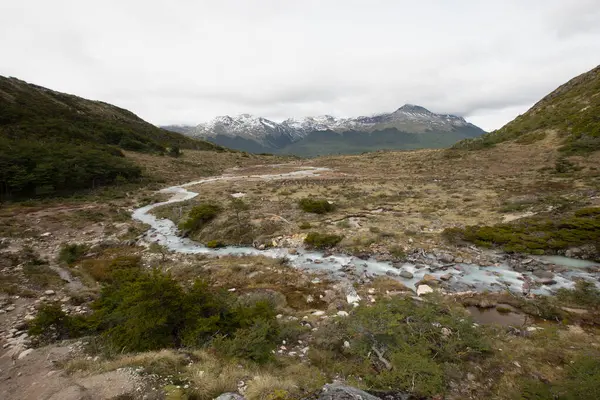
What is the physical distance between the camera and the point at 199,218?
78.6 feet

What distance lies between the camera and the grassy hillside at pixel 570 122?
4219 centimetres

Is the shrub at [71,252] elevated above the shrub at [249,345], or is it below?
below

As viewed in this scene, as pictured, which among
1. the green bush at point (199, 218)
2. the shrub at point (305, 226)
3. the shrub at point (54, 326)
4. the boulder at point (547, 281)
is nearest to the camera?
the shrub at point (54, 326)

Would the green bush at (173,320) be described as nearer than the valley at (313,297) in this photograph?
Result: No

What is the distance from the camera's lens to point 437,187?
33.2m

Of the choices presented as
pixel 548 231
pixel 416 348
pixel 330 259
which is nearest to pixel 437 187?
pixel 548 231

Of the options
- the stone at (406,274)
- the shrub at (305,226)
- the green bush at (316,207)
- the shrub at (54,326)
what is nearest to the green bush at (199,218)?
the green bush at (316,207)

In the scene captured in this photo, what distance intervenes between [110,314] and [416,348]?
9.74 metres

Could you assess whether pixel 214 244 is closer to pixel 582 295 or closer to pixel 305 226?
pixel 305 226

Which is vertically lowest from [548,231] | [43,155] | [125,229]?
[125,229]

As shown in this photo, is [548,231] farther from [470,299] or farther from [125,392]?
[125,392]

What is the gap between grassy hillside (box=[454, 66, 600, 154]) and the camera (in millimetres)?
42188

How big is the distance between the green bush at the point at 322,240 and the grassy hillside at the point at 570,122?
44700 millimetres

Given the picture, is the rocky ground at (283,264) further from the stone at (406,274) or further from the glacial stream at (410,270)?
the glacial stream at (410,270)
